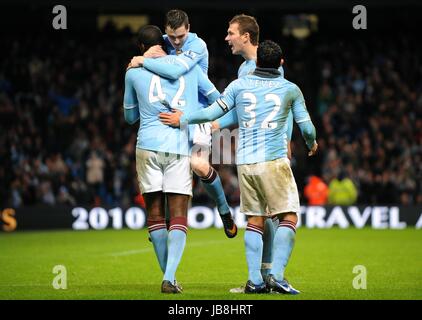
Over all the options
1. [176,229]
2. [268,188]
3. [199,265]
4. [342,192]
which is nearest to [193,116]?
[268,188]

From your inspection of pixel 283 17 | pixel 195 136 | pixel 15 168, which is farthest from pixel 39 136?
pixel 195 136

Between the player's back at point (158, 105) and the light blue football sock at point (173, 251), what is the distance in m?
0.79

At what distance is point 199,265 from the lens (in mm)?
12766

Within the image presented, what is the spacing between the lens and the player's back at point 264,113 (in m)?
8.83

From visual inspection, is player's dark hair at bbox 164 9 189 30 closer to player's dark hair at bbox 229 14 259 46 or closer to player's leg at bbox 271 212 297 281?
player's dark hair at bbox 229 14 259 46

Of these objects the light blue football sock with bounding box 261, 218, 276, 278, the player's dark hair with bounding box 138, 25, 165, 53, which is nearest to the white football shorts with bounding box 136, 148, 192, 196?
the light blue football sock with bounding box 261, 218, 276, 278

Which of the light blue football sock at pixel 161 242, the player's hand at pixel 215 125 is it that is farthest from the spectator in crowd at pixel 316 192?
the light blue football sock at pixel 161 242

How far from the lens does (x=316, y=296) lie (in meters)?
8.70

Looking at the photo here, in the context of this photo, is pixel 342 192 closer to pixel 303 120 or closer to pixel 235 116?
pixel 235 116

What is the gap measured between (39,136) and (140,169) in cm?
1573

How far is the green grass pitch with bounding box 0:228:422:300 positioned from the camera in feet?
29.9

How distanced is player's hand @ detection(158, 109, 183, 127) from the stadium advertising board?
12674 mm

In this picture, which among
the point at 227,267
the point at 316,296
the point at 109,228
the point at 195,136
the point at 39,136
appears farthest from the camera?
the point at 39,136
